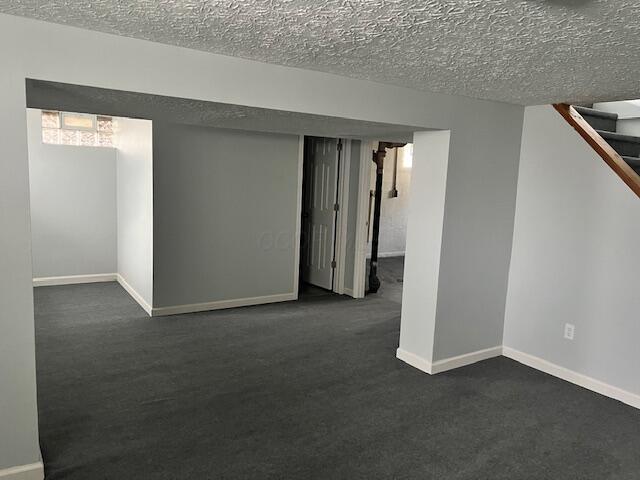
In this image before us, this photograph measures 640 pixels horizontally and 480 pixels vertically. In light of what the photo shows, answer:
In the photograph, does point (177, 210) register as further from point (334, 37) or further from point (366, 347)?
point (334, 37)

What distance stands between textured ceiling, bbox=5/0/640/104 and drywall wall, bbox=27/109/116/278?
4018 millimetres

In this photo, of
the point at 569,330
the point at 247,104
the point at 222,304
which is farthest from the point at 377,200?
the point at 247,104

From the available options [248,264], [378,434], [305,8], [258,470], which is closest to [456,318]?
[378,434]

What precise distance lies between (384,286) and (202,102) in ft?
13.9

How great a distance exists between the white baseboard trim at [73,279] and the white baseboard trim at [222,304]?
5.55 ft

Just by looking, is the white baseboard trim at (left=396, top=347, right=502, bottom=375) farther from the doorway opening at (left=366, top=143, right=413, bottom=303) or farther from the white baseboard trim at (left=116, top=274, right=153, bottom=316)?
the doorway opening at (left=366, top=143, right=413, bottom=303)

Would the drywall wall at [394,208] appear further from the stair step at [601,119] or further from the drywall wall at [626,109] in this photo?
the stair step at [601,119]

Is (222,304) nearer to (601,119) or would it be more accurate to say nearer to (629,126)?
(601,119)

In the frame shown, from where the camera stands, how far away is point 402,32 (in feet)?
6.07

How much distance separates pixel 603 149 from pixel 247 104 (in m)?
2.32

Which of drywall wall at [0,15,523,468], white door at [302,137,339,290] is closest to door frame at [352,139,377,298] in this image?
white door at [302,137,339,290]

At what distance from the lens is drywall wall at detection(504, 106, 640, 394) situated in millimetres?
3119

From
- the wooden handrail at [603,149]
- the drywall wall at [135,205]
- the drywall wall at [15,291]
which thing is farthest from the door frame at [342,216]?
the drywall wall at [15,291]

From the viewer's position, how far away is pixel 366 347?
3.92 metres
